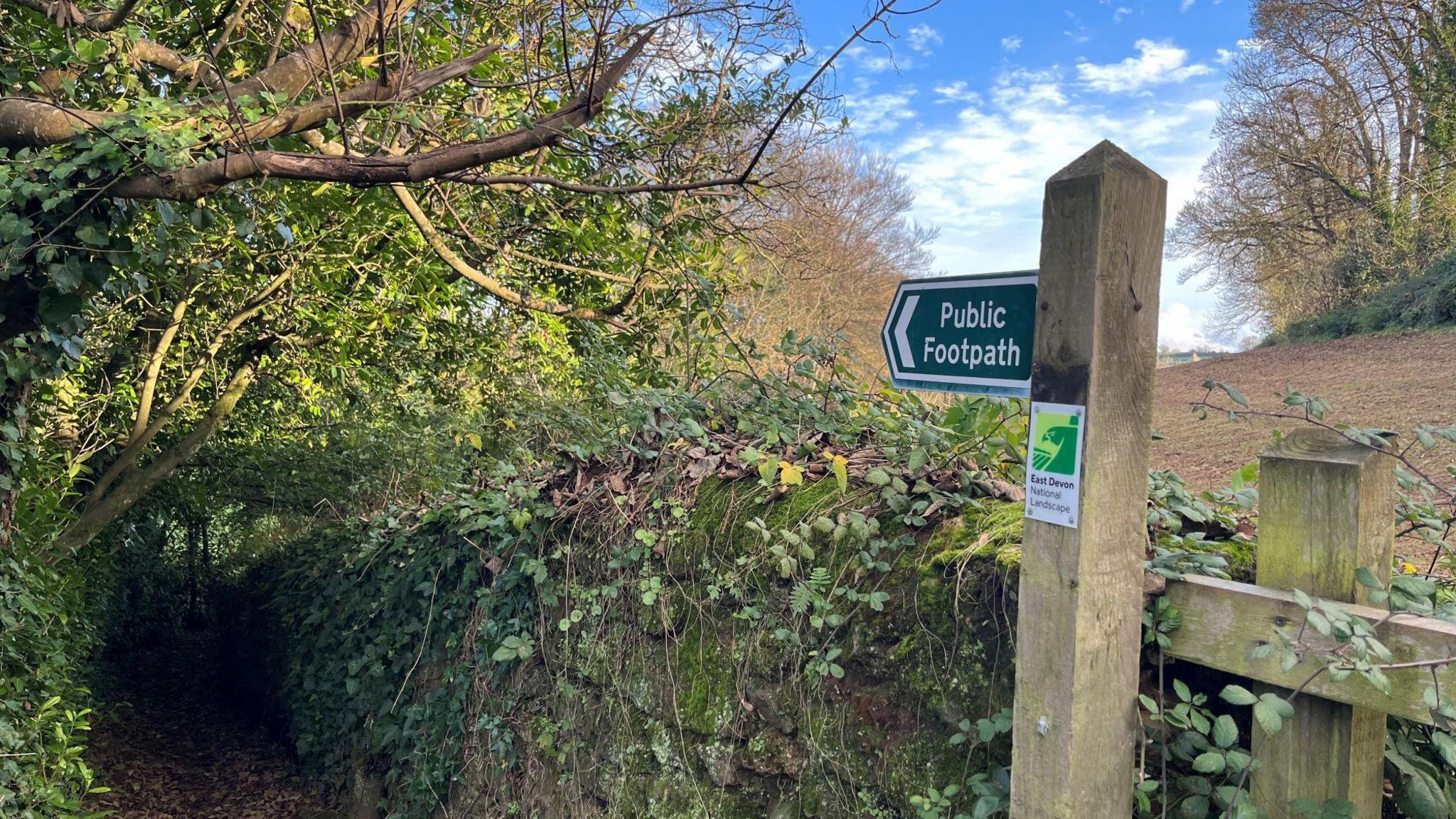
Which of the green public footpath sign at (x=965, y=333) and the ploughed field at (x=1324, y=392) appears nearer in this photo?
the green public footpath sign at (x=965, y=333)

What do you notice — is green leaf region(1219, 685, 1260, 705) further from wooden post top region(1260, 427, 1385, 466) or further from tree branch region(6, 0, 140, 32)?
tree branch region(6, 0, 140, 32)

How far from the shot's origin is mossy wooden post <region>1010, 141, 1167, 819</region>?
1.50 meters

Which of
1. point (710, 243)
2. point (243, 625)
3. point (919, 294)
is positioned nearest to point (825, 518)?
point (919, 294)

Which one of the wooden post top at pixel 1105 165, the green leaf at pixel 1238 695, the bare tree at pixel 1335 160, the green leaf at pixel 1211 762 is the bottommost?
the green leaf at pixel 1211 762

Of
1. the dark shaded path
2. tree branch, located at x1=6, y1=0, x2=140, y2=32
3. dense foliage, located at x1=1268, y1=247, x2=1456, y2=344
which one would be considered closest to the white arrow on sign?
tree branch, located at x1=6, y1=0, x2=140, y2=32

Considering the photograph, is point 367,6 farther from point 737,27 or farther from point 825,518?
point 825,518

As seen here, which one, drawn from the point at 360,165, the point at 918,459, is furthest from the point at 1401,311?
the point at 360,165

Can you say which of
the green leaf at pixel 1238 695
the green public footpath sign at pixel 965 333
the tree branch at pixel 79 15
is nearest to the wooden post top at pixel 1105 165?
the green public footpath sign at pixel 965 333

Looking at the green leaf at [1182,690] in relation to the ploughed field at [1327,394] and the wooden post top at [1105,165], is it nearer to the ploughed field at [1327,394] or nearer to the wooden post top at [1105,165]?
the wooden post top at [1105,165]

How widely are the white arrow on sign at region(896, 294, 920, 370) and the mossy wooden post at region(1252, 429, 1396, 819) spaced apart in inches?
29.0

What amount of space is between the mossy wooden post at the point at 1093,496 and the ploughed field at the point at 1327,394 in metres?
6.88

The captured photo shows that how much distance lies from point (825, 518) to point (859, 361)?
1206 millimetres

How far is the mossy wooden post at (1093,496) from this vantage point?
4.91ft

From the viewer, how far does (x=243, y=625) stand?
9.48 meters
